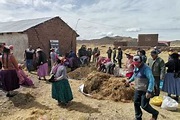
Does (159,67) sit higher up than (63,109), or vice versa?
(159,67)

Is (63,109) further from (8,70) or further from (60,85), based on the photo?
(8,70)

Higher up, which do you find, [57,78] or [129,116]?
[57,78]

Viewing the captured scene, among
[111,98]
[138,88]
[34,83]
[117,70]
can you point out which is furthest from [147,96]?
[117,70]

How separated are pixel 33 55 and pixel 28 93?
5.00 metres

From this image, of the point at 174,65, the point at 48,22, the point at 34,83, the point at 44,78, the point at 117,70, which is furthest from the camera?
the point at 48,22

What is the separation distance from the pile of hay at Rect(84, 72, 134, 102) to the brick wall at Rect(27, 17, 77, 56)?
8281 millimetres

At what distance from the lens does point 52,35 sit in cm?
1702

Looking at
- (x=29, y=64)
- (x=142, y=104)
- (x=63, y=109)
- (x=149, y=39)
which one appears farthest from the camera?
(x=149, y=39)

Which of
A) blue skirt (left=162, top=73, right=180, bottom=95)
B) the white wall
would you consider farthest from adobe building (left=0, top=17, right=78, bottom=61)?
blue skirt (left=162, top=73, right=180, bottom=95)

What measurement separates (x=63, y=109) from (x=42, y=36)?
10.4 m

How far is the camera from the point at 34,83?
1008 centimetres

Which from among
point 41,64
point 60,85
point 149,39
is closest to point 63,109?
point 60,85

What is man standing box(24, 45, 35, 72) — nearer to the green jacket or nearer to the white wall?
the white wall

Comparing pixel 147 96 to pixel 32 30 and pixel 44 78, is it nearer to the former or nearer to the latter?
pixel 44 78
